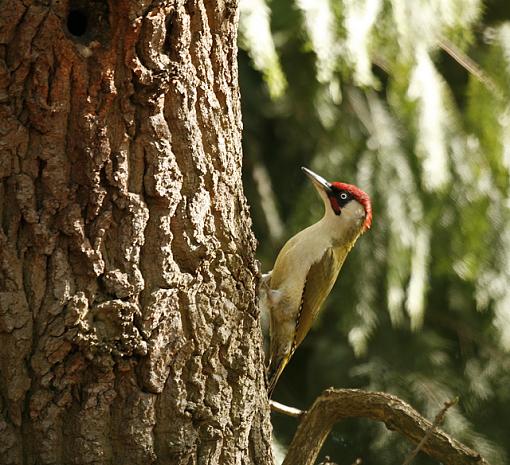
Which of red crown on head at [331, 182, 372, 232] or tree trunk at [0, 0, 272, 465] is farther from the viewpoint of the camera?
red crown on head at [331, 182, 372, 232]

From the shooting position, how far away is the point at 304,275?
4.04 m

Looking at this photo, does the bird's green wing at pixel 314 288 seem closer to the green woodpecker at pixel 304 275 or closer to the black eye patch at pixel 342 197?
the green woodpecker at pixel 304 275

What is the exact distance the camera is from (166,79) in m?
2.20

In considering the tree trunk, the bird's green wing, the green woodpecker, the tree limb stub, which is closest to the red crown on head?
the green woodpecker

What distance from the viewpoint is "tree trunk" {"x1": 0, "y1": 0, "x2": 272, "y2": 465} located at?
2.12m

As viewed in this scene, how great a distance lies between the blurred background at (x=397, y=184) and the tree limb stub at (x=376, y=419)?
141cm

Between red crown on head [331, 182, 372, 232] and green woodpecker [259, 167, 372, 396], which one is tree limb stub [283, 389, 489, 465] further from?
red crown on head [331, 182, 372, 232]

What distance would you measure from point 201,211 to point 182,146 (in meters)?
0.16

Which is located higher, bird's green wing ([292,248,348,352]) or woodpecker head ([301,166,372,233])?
woodpecker head ([301,166,372,233])

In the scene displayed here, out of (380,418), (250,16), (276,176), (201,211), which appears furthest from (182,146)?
(276,176)

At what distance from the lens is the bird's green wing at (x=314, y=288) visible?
13.3 ft

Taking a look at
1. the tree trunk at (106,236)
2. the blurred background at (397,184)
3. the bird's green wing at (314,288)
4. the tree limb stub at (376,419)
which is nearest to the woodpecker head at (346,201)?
the bird's green wing at (314,288)

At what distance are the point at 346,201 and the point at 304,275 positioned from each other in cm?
36

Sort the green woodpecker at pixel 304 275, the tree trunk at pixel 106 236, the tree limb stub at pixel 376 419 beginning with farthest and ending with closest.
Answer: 1. the green woodpecker at pixel 304 275
2. the tree limb stub at pixel 376 419
3. the tree trunk at pixel 106 236
